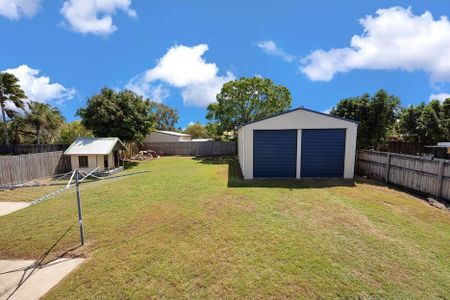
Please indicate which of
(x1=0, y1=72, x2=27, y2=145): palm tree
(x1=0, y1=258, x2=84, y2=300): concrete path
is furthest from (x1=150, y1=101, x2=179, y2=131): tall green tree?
(x1=0, y1=258, x2=84, y2=300): concrete path

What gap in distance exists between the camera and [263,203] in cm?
770

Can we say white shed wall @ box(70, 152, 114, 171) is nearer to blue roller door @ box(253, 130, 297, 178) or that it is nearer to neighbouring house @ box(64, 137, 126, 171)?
neighbouring house @ box(64, 137, 126, 171)

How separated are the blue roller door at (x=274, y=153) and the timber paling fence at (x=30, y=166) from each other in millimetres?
12752

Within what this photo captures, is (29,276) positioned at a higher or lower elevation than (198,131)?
lower

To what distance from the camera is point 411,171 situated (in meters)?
9.29

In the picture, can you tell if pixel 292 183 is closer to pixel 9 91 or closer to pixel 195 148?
pixel 195 148

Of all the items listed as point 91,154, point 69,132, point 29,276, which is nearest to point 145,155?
point 91,154

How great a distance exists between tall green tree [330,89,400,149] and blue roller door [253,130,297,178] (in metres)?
6.21

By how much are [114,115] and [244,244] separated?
54.2 feet

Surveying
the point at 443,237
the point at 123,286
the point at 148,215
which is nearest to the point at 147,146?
the point at 148,215

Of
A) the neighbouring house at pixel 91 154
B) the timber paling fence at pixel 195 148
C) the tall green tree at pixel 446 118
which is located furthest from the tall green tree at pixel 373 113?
the neighbouring house at pixel 91 154

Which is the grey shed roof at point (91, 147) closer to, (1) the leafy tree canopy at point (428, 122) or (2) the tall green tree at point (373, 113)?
(2) the tall green tree at point (373, 113)

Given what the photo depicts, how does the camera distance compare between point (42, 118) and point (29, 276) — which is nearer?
point (29, 276)

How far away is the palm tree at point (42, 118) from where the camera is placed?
2258 cm
